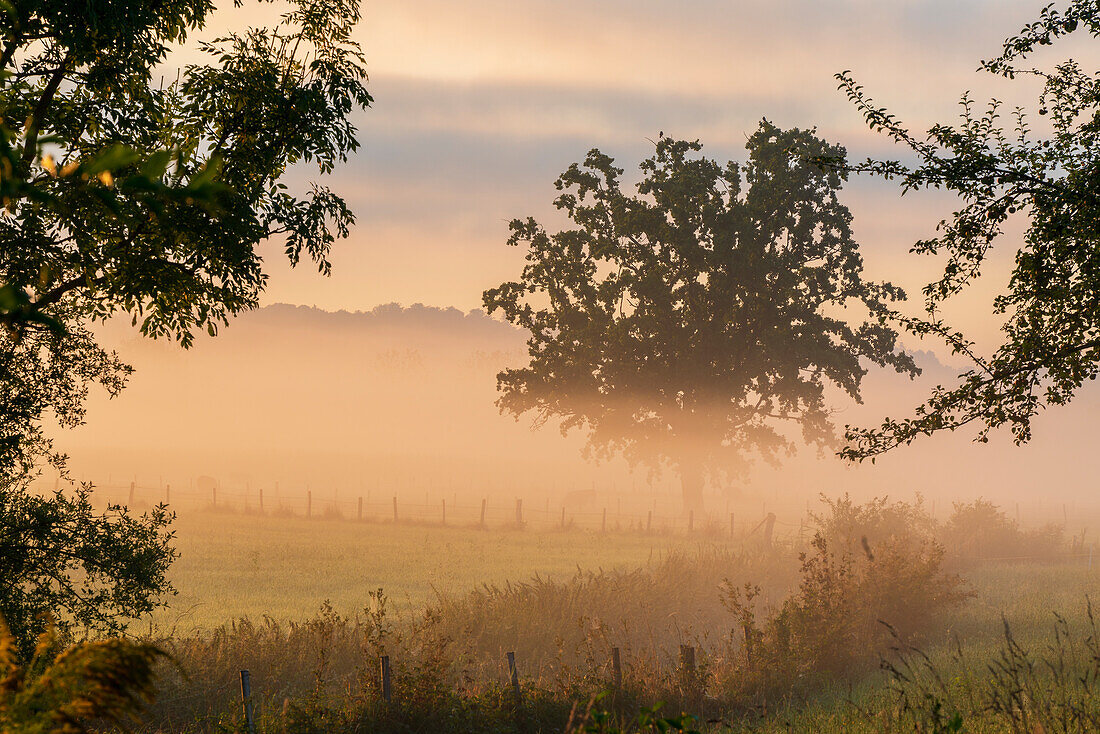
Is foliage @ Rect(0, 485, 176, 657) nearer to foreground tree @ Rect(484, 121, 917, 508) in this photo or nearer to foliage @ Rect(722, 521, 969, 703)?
foliage @ Rect(722, 521, 969, 703)

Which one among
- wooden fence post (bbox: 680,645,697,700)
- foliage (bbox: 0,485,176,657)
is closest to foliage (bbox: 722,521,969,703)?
wooden fence post (bbox: 680,645,697,700)

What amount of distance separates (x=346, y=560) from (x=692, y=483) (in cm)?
1757

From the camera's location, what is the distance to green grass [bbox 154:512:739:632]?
26375 millimetres

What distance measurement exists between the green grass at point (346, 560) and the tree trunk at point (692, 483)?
1.86m

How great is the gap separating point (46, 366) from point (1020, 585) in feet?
94.6

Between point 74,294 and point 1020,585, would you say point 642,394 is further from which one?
point 74,294

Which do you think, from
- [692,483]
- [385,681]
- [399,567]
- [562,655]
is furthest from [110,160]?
[692,483]

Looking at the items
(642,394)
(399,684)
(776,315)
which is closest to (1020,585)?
(776,315)

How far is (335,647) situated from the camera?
55.2 feet

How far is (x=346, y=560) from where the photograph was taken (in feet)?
116

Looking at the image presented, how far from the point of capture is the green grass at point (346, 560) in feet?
86.5

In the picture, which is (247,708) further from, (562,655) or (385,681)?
(562,655)

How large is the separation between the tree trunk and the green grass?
1858 mm

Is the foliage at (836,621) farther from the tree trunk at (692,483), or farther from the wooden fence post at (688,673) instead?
the tree trunk at (692,483)
